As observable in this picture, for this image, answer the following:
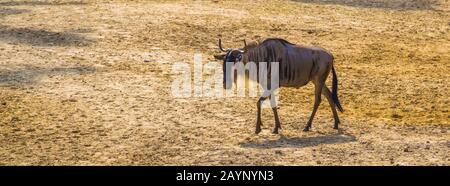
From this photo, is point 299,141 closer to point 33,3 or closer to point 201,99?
point 201,99

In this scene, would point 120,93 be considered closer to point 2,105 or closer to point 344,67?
point 2,105

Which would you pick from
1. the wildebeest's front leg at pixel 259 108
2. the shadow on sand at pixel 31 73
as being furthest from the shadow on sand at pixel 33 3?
the wildebeest's front leg at pixel 259 108

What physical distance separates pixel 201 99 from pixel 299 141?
3148 millimetres

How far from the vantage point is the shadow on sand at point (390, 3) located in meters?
24.5

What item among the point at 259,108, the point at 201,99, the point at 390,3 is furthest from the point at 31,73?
the point at 390,3

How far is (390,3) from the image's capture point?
Result: 2502 centimetres

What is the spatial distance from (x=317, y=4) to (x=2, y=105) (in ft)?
41.1

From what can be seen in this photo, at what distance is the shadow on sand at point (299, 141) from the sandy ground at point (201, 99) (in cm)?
2

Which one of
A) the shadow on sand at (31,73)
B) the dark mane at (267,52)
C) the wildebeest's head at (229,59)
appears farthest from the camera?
the shadow on sand at (31,73)

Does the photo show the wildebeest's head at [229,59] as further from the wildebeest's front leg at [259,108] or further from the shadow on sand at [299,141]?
the shadow on sand at [299,141]

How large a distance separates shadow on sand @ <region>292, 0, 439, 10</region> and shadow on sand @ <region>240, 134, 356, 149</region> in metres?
12.5

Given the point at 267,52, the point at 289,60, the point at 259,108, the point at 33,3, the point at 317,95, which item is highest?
the point at 267,52

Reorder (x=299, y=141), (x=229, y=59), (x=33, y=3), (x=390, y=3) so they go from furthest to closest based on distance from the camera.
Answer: (x=390, y=3) → (x=33, y=3) → (x=229, y=59) → (x=299, y=141)

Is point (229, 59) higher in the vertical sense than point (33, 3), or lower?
higher
